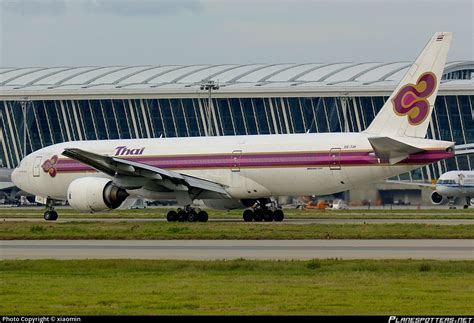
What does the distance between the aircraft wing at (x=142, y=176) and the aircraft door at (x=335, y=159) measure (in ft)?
20.1

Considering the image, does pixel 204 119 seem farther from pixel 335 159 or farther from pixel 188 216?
pixel 335 159

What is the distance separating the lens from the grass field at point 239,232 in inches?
1597

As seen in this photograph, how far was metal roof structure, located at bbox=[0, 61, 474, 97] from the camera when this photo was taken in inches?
4318

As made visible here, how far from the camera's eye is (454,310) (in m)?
19.7

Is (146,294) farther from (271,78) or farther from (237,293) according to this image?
(271,78)

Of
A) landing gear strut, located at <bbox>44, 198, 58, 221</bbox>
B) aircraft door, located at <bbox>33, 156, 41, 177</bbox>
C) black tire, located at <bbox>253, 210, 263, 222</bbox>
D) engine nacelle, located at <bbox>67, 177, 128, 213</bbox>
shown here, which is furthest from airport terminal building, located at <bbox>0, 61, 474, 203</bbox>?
engine nacelle, located at <bbox>67, 177, 128, 213</bbox>

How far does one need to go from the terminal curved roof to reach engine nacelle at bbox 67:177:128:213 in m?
55.5

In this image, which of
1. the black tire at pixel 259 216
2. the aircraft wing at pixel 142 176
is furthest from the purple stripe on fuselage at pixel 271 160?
the black tire at pixel 259 216

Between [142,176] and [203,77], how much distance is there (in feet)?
207

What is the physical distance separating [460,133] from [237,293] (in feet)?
288

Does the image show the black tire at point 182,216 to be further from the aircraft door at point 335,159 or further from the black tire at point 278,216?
the aircraft door at point 335,159

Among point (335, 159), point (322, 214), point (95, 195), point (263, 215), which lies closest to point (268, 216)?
point (263, 215)

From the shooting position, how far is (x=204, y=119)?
112m

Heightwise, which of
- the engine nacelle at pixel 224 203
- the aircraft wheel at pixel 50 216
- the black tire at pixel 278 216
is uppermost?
the aircraft wheel at pixel 50 216
